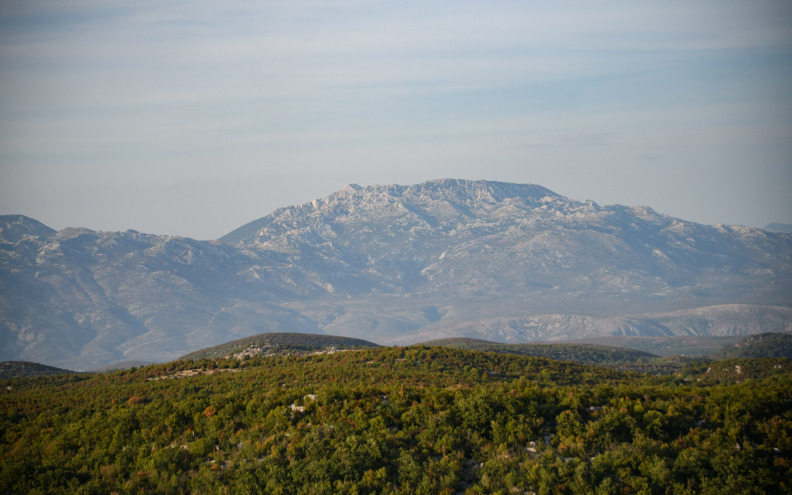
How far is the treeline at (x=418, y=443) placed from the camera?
28875 millimetres

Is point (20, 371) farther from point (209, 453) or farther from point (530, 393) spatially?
point (530, 393)

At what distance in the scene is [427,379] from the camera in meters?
51.4

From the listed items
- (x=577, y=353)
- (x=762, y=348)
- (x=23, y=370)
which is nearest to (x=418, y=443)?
(x=23, y=370)

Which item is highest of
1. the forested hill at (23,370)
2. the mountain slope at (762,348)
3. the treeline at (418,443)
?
the treeline at (418,443)

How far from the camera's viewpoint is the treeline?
2888cm

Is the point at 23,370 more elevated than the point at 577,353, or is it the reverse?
the point at 23,370

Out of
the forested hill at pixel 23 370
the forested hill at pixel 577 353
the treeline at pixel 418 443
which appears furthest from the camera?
the forested hill at pixel 577 353

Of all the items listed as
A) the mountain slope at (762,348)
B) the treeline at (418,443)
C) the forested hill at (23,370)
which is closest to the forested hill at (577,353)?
the mountain slope at (762,348)

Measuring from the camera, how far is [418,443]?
32281 mm

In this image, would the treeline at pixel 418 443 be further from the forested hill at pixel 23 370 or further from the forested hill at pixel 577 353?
the forested hill at pixel 577 353

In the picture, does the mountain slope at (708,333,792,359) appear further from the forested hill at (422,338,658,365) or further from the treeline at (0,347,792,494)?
the treeline at (0,347,792,494)

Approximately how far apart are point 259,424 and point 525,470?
1449cm

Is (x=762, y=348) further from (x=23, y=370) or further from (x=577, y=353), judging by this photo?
(x=23, y=370)

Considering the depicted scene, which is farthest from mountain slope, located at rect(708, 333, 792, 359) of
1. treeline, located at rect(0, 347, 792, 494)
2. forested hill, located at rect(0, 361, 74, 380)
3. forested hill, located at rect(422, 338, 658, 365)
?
forested hill, located at rect(0, 361, 74, 380)
